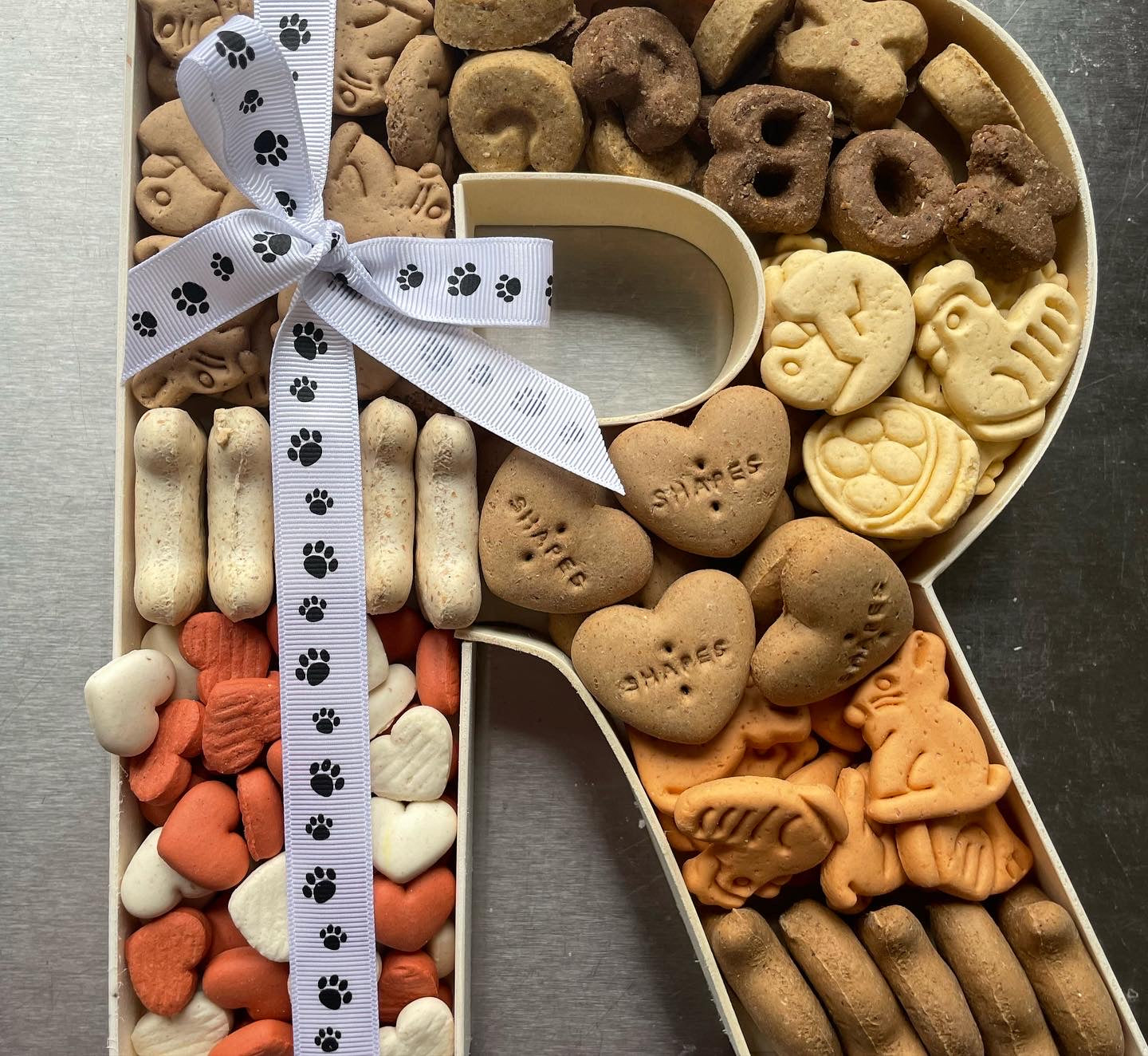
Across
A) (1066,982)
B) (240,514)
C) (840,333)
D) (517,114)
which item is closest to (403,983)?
(240,514)

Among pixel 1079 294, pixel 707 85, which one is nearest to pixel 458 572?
pixel 707 85

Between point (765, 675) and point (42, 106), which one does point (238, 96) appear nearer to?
point (42, 106)

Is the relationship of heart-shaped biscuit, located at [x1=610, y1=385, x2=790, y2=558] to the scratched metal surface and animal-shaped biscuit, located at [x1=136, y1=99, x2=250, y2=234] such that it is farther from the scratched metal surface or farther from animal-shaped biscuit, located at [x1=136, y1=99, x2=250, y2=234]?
animal-shaped biscuit, located at [x1=136, y1=99, x2=250, y2=234]

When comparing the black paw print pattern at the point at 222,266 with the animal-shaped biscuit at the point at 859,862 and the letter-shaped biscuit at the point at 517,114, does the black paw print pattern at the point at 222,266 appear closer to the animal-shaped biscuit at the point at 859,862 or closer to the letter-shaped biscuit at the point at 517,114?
the letter-shaped biscuit at the point at 517,114

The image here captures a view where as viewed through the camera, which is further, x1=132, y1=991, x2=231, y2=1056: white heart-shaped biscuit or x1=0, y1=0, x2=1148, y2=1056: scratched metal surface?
x1=0, y1=0, x2=1148, y2=1056: scratched metal surface

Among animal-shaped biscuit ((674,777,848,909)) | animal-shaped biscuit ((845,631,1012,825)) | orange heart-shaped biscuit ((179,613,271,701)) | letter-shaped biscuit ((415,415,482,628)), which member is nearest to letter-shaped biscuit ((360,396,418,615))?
letter-shaped biscuit ((415,415,482,628))

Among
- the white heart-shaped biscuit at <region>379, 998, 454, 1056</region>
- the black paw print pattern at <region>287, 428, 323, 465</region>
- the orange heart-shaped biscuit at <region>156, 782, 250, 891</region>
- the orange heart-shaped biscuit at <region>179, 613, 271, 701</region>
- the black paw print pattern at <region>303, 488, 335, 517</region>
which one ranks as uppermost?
the black paw print pattern at <region>287, 428, 323, 465</region>
